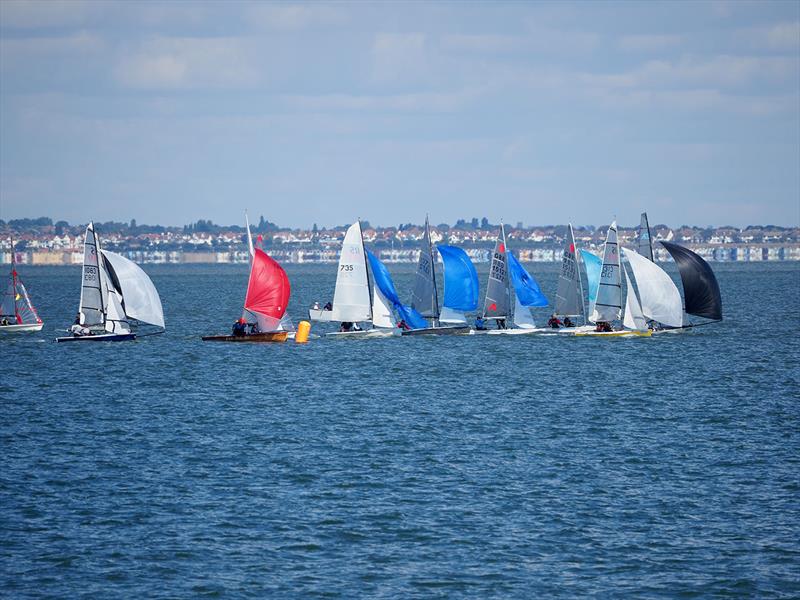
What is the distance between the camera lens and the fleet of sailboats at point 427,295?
70.7 metres

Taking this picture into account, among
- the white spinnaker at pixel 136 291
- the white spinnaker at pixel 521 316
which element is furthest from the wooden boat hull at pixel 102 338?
the white spinnaker at pixel 521 316

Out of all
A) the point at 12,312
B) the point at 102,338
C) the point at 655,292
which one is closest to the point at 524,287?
the point at 655,292

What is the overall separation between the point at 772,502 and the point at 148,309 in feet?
158

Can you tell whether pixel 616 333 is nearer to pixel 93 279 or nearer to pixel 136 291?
pixel 136 291

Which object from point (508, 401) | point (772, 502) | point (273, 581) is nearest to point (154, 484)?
point (273, 581)

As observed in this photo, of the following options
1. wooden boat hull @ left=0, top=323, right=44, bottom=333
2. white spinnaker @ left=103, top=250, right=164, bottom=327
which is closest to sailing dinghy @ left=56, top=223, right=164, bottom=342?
white spinnaker @ left=103, top=250, right=164, bottom=327

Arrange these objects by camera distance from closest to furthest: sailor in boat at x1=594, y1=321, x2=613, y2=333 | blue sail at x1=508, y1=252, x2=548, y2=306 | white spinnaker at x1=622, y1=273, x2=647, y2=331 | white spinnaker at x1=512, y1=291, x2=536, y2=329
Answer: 1. blue sail at x1=508, y1=252, x2=548, y2=306
2. sailor in boat at x1=594, y1=321, x2=613, y2=333
3. white spinnaker at x1=622, y1=273, x2=647, y2=331
4. white spinnaker at x1=512, y1=291, x2=536, y2=329

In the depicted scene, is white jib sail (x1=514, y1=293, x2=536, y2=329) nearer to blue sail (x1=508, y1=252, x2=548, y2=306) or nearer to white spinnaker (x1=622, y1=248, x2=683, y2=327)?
blue sail (x1=508, y1=252, x2=548, y2=306)

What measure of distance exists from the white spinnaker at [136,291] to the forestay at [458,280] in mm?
16922

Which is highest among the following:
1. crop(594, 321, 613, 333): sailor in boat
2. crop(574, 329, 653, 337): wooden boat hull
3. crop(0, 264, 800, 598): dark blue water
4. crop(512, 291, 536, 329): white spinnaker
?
crop(512, 291, 536, 329): white spinnaker

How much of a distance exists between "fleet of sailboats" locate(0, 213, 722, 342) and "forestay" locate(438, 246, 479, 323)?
60 millimetres

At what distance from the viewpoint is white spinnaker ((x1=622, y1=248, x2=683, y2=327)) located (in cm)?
7269

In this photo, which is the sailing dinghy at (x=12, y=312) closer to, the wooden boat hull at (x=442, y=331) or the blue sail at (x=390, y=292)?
the blue sail at (x=390, y=292)

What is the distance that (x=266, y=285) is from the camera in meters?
69.4
